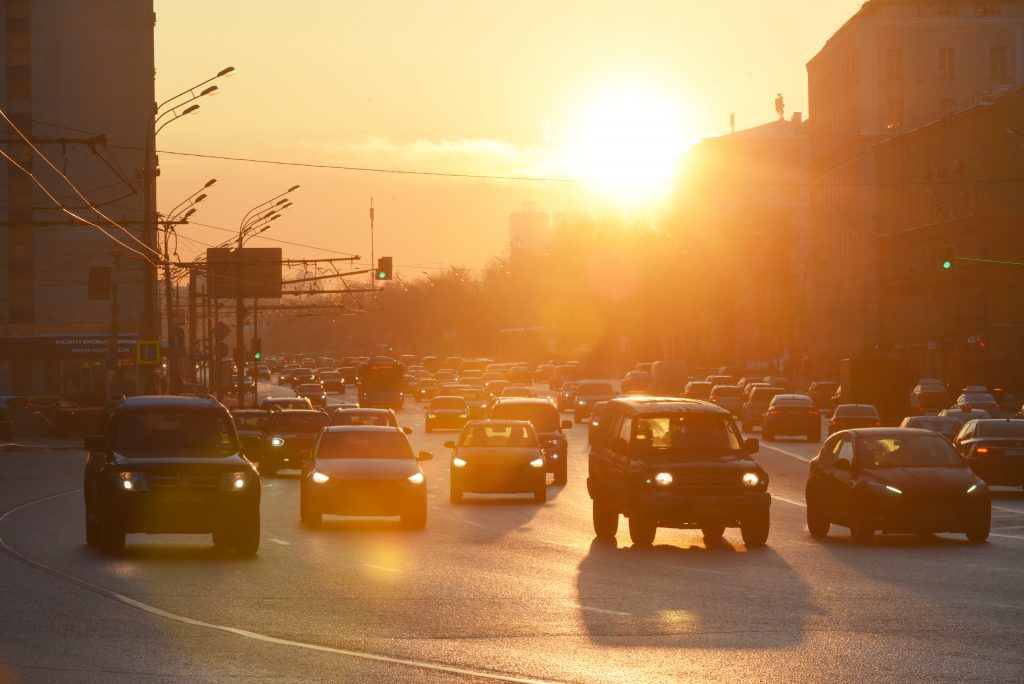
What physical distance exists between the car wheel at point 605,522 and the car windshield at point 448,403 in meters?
43.6


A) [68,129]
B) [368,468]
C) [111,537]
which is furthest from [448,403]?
[111,537]

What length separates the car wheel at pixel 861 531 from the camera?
73.3 feet

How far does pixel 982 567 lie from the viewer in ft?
62.4

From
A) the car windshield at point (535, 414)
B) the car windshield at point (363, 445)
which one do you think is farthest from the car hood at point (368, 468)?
the car windshield at point (535, 414)

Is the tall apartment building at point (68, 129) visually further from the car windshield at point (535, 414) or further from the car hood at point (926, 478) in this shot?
the car hood at point (926, 478)

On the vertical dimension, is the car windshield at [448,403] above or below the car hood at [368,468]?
below

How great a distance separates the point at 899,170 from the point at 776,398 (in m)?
57.3

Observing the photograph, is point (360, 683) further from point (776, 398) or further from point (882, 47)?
point (882, 47)

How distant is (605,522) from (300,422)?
61.3 ft

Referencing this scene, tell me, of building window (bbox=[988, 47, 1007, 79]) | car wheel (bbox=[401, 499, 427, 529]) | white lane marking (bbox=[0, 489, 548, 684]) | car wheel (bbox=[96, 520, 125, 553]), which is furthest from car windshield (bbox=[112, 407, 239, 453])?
building window (bbox=[988, 47, 1007, 79])

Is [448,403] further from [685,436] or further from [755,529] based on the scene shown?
[755,529]

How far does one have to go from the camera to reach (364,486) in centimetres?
2467

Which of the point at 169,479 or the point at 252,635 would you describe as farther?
the point at 169,479

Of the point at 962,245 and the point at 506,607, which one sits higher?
the point at 962,245
